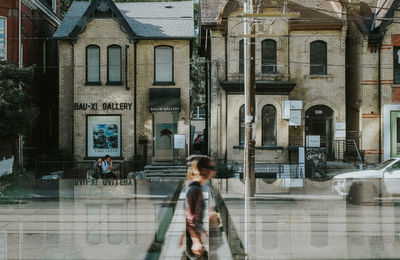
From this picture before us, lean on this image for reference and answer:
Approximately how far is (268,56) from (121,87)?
768cm

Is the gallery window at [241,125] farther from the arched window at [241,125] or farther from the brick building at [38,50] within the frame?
the brick building at [38,50]

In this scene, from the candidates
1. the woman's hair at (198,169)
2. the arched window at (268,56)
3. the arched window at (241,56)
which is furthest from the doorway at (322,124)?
the woman's hair at (198,169)

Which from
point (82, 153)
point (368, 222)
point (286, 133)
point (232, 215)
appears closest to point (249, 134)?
point (232, 215)

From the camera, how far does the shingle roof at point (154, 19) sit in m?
24.3

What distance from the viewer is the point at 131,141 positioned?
78.8ft

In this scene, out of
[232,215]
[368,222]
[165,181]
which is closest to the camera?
[368,222]

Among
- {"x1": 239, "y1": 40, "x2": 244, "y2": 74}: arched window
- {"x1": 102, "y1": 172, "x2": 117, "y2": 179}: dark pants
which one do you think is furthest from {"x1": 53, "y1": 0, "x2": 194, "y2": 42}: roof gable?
{"x1": 102, "y1": 172, "x2": 117, "y2": 179}: dark pants

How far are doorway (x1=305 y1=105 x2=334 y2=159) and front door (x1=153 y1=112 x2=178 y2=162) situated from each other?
22.9 feet

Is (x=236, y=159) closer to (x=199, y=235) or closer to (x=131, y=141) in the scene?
(x=131, y=141)

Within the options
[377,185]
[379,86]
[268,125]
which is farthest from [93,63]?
[377,185]

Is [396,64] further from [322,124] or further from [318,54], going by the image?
[322,124]

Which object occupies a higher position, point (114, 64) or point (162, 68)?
point (114, 64)

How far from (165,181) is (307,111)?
8.48 m

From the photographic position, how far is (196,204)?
595 centimetres
